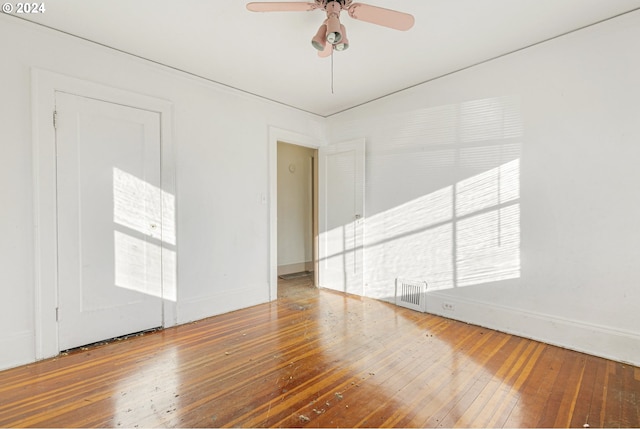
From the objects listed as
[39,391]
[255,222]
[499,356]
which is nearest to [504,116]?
[499,356]

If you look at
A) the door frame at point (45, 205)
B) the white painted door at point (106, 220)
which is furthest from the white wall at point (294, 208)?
the door frame at point (45, 205)

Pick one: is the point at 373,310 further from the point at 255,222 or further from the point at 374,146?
the point at 374,146

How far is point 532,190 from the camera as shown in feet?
8.74

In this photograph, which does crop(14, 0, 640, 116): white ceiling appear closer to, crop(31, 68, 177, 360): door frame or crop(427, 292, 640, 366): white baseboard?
crop(31, 68, 177, 360): door frame

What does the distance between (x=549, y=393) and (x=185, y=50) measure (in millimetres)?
3854

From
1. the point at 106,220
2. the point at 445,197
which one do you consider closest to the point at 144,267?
the point at 106,220

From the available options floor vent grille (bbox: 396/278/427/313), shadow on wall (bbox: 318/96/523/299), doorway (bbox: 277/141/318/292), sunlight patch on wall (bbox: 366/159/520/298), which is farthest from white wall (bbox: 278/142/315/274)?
floor vent grille (bbox: 396/278/427/313)

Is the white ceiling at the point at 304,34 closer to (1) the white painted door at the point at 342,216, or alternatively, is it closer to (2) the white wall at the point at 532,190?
(2) the white wall at the point at 532,190

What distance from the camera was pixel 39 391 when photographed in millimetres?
1914

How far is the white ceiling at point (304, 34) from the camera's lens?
2.13 m

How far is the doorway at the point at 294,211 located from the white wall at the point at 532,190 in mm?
2227

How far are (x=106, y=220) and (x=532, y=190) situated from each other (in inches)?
151

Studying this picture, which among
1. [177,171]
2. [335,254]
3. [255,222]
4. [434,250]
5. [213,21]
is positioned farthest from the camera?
[335,254]

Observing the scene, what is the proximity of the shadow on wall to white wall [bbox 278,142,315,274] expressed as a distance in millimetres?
1901
